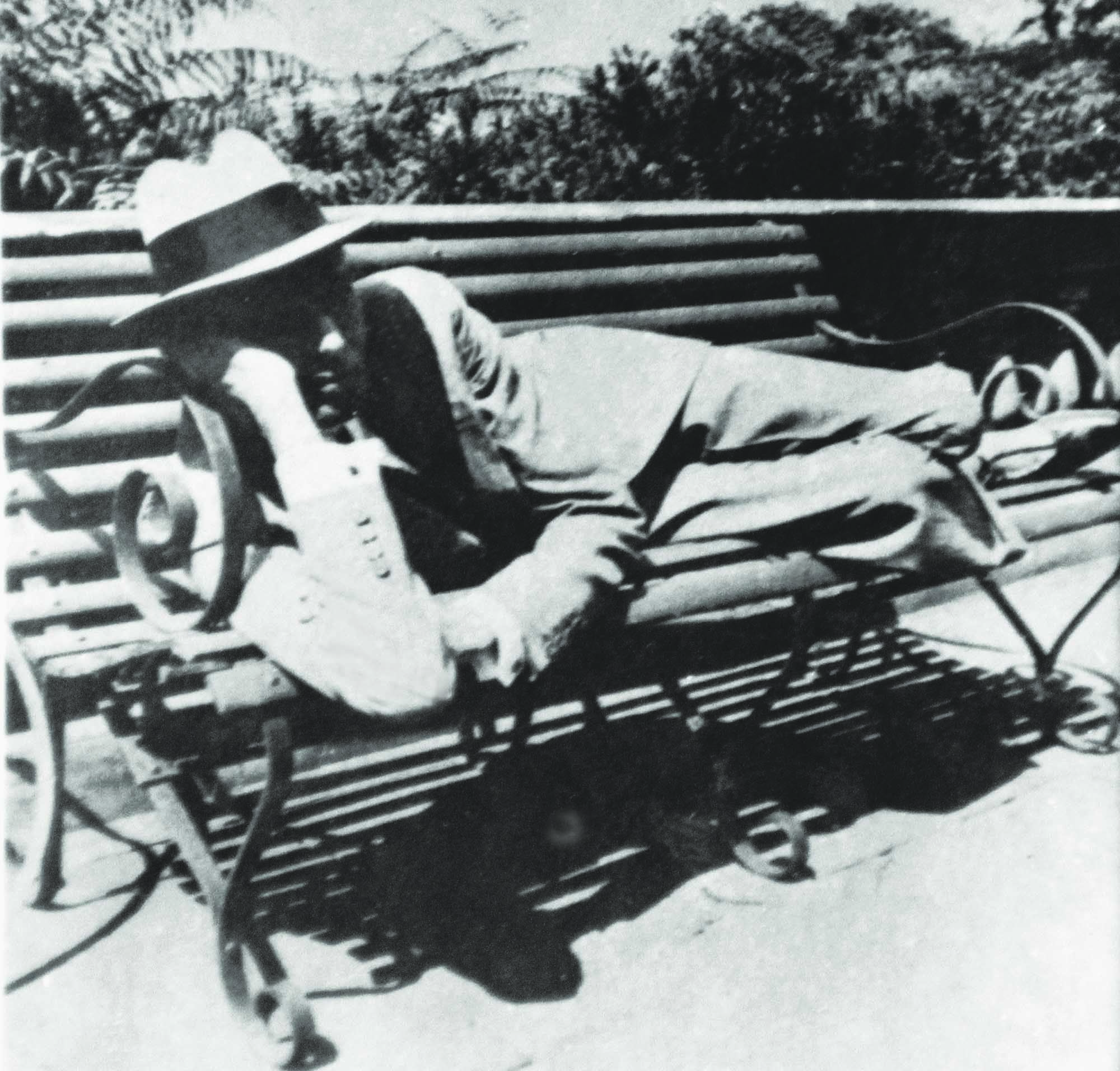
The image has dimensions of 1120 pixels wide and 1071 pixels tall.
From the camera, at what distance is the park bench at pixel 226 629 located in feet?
5.94

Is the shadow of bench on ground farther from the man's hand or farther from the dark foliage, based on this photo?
the dark foliage

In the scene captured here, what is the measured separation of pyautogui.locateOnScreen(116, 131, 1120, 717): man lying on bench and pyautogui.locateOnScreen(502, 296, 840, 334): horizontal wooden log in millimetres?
601

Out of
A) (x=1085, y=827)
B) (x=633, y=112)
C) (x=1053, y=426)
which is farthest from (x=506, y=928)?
(x=633, y=112)

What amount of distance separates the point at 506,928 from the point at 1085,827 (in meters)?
1.35

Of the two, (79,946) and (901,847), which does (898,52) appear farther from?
(79,946)

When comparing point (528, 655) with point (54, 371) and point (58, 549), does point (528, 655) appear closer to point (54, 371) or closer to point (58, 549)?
point (58, 549)

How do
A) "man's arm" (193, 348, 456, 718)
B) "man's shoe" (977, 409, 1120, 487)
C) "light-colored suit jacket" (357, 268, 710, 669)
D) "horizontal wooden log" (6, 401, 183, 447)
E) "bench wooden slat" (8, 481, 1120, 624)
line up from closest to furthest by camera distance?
"man's arm" (193, 348, 456, 718)
"bench wooden slat" (8, 481, 1120, 624)
"light-colored suit jacket" (357, 268, 710, 669)
"horizontal wooden log" (6, 401, 183, 447)
"man's shoe" (977, 409, 1120, 487)

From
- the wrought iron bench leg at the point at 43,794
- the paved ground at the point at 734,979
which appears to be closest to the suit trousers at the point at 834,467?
the paved ground at the point at 734,979

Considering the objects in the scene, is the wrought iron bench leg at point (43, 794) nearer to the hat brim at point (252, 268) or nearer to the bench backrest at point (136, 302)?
the bench backrest at point (136, 302)

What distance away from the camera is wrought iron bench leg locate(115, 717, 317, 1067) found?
1.75 m

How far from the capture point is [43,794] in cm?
218

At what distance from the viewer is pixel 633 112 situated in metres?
5.87

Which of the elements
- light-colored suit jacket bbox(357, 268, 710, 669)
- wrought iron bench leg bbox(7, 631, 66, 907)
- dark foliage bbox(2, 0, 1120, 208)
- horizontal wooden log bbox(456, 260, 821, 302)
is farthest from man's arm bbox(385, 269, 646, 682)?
dark foliage bbox(2, 0, 1120, 208)

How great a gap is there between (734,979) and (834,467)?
1034 mm
